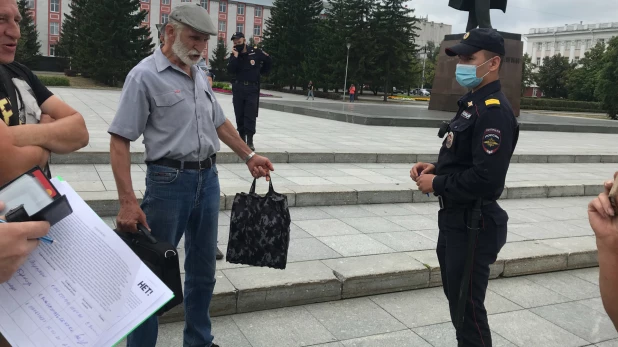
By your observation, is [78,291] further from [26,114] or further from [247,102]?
[247,102]

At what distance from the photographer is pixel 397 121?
16.3 m

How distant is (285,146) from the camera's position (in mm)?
9680

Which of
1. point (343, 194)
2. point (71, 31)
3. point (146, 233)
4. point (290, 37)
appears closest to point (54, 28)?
point (71, 31)

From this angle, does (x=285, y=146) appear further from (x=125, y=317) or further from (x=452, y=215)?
(x=125, y=317)

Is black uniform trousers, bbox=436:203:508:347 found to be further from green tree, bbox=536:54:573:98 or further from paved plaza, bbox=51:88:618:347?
green tree, bbox=536:54:573:98

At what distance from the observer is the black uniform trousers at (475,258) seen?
8.44 feet

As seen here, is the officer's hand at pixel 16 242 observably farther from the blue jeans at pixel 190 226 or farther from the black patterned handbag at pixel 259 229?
the black patterned handbag at pixel 259 229

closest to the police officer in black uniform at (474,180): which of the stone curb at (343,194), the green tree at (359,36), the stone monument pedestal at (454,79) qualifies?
the stone curb at (343,194)

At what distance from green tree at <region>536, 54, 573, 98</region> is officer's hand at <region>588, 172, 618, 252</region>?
8077 cm

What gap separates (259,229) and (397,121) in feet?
45.5

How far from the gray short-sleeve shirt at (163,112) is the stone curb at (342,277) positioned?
4.49ft

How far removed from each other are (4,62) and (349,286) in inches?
119

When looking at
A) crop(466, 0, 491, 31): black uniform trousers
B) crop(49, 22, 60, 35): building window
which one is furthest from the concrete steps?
crop(49, 22, 60, 35): building window

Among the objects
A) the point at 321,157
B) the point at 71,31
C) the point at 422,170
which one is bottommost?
the point at 321,157
